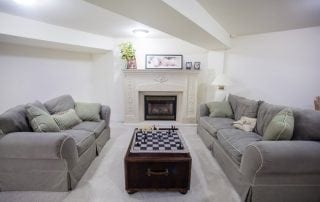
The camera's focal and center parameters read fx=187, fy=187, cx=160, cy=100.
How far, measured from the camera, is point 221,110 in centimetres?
376

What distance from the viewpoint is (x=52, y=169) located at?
206 cm

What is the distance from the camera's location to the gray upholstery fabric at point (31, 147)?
1939 millimetres

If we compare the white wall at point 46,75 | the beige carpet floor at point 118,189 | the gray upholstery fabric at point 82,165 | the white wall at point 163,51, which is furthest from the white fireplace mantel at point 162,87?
the gray upholstery fabric at point 82,165

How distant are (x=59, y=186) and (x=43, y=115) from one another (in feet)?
3.11

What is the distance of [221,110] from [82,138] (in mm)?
2620

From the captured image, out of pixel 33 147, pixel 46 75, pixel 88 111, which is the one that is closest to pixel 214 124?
pixel 88 111

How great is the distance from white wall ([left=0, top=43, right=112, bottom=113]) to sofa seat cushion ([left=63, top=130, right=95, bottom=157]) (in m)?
1.71

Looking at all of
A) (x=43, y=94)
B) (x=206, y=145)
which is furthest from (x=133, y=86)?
(x=206, y=145)

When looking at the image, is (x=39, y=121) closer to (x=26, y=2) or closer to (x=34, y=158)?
(x=34, y=158)

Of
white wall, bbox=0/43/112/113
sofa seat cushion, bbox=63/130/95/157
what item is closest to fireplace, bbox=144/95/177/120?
white wall, bbox=0/43/112/113

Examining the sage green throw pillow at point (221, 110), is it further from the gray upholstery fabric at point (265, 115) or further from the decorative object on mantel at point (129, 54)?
the decorative object on mantel at point (129, 54)

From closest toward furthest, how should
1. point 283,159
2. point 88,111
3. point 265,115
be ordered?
point 283,159, point 265,115, point 88,111

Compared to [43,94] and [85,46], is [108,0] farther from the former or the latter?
[43,94]

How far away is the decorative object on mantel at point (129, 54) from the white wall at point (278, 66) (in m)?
2.35
